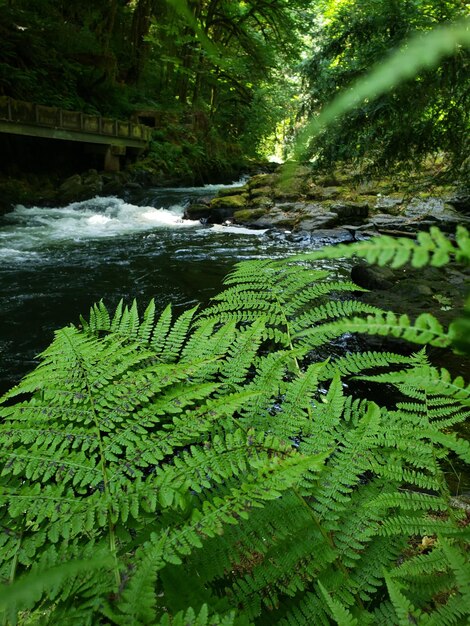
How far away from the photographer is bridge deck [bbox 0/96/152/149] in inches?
461

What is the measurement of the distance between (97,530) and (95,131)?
51.3 feet

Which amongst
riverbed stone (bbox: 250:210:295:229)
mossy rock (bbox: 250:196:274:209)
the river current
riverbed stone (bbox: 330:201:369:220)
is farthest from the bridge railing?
riverbed stone (bbox: 330:201:369:220)

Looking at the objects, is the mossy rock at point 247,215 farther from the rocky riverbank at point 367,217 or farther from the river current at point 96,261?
the river current at point 96,261

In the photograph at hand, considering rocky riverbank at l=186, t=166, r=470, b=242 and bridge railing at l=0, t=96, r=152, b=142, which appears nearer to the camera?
rocky riverbank at l=186, t=166, r=470, b=242

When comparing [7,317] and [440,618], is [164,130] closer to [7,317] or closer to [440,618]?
[7,317]

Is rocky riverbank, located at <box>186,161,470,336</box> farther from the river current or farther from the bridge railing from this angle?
the bridge railing

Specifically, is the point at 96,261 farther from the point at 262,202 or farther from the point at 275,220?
the point at 262,202

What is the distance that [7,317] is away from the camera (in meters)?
5.35

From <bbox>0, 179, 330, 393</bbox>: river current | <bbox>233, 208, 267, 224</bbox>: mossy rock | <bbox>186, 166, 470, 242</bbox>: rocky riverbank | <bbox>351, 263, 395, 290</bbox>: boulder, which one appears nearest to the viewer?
<bbox>0, 179, 330, 393</bbox>: river current

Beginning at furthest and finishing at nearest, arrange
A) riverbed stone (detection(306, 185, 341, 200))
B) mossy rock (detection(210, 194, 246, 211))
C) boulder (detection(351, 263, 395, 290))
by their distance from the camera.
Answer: riverbed stone (detection(306, 185, 341, 200)), mossy rock (detection(210, 194, 246, 211)), boulder (detection(351, 263, 395, 290))

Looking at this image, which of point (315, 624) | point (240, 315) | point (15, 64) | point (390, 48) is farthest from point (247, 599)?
point (15, 64)

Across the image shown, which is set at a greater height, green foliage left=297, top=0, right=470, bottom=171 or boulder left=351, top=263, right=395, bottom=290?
green foliage left=297, top=0, right=470, bottom=171

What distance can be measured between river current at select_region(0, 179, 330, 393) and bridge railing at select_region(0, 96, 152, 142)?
104 inches

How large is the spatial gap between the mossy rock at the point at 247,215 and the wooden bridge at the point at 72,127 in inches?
255
